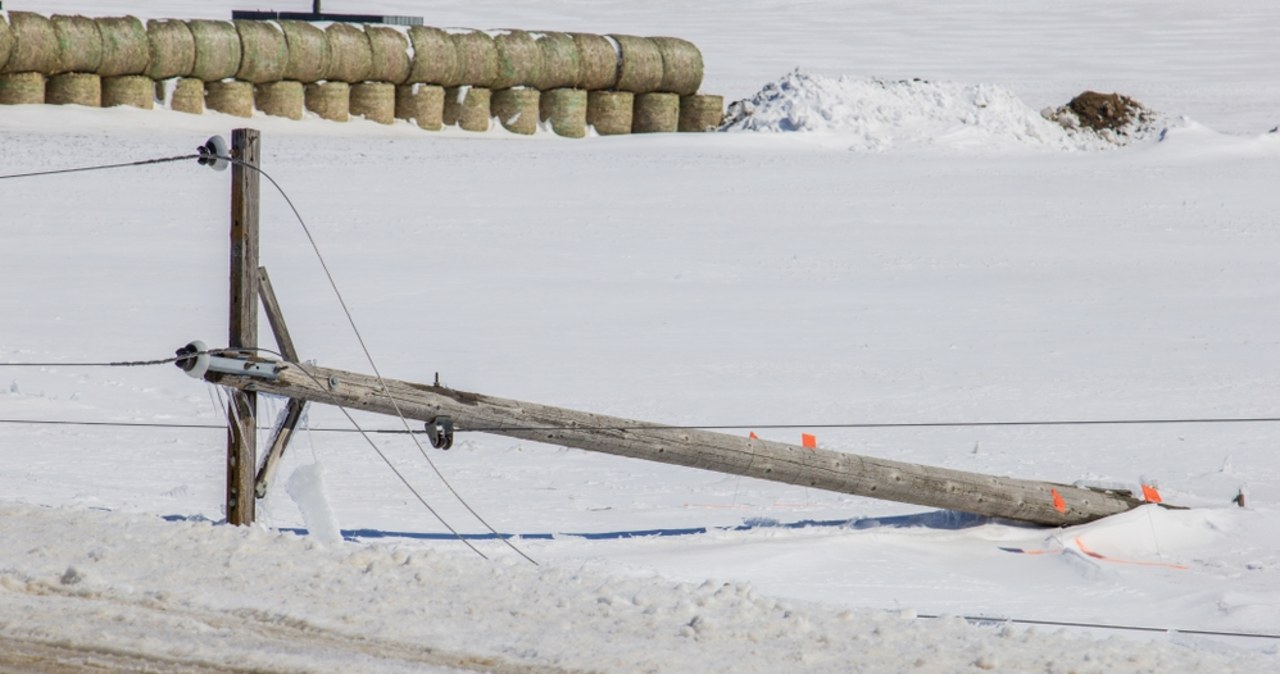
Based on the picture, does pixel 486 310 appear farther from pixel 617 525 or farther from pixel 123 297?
pixel 617 525

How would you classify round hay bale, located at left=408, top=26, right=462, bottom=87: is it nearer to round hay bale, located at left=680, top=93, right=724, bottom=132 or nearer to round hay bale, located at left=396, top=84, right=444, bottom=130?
round hay bale, located at left=396, top=84, right=444, bottom=130

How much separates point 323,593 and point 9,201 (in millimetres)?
14017

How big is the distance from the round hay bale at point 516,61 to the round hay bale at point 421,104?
3.14 ft

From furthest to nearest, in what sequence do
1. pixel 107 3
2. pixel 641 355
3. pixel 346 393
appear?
pixel 107 3, pixel 641 355, pixel 346 393

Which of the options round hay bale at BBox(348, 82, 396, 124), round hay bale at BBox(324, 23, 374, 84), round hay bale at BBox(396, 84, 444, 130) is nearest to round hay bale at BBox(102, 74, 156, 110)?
round hay bale at BBox(324, 23, 374, 84)

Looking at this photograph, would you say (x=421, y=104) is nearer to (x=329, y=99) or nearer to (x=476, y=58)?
(x=476, y=58)

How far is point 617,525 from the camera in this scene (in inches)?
344

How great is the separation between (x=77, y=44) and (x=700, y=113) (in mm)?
10429

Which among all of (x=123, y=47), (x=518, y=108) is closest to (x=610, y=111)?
(x=518, y=108)

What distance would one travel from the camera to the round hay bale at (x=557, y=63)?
2756 cm

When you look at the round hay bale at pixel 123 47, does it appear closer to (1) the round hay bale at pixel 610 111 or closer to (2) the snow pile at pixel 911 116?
(1) the round hay bale at pixel 610 111

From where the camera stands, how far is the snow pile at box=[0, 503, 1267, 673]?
198 inches

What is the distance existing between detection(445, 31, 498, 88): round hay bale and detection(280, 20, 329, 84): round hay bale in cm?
219

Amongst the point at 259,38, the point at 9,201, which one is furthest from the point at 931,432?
the point at 259,38
